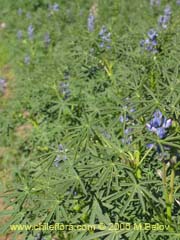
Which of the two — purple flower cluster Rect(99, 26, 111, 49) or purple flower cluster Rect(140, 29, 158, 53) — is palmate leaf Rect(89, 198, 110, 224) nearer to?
purple flower cluster Rect(140, 29, 158, 53)

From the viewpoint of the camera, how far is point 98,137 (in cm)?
205

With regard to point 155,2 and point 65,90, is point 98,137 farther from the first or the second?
point 155,2

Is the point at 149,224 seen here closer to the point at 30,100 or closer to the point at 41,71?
the point at 30,100

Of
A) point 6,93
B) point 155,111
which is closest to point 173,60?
point 155,111

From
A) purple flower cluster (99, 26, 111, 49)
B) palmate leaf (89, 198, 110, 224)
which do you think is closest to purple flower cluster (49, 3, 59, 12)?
purple flower cluster (99, 26, 111, 49)

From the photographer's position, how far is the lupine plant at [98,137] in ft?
6.04

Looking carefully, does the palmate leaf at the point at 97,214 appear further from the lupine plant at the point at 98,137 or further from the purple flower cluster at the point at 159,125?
the purple flower cluster at the point at 159,125

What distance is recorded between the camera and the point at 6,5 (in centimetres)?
786

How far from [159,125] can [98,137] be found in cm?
41

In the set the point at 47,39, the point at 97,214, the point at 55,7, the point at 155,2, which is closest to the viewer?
the point at 97,214

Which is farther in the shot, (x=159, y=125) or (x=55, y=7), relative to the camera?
(x=55, y=7)

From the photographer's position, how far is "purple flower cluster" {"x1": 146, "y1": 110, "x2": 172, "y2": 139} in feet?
5.62

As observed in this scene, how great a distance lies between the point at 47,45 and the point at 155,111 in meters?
4.07

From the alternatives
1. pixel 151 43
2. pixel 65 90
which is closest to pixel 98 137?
pixel 151 43
